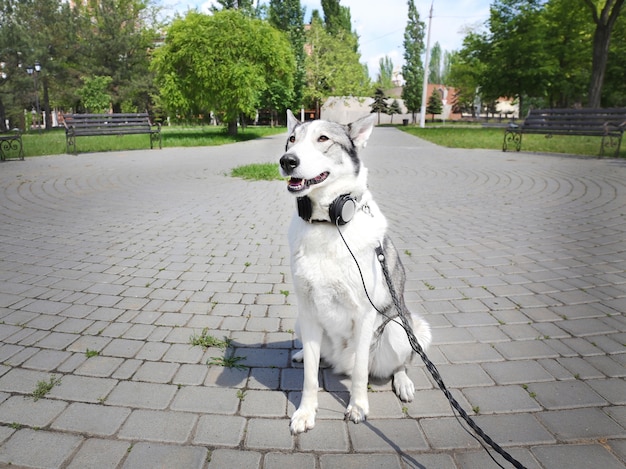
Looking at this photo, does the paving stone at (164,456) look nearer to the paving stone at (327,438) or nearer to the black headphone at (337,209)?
the paving stone at (327,438)

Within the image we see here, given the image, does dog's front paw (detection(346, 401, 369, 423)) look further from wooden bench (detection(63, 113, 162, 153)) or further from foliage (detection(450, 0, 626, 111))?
foliage (detection(450, 0, 626, 111))

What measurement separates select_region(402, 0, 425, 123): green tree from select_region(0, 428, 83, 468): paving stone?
226ft

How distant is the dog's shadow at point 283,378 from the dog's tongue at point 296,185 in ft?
4.55

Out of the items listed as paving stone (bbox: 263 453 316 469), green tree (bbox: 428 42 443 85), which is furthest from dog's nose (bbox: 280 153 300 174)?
green tree (bbox: 428 42 443 85)

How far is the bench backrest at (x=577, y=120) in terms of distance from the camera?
13.8m

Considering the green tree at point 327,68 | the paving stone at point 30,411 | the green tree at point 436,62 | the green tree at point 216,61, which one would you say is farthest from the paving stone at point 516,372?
the green tree at point 436,62

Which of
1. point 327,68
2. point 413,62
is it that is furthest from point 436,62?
point 327,68

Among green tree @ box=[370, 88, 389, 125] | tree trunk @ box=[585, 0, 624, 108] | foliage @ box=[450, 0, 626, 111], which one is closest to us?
tree trunk @ box=[585, 0, 624, 108]

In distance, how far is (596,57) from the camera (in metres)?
23.2

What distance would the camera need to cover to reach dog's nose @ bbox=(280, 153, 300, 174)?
2201 mm

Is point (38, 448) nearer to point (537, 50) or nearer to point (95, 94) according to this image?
point (537, 50)

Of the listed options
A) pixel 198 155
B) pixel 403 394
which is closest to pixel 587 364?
pixel 403 394

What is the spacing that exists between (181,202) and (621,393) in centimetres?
768

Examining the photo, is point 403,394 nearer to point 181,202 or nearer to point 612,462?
point 612,462
